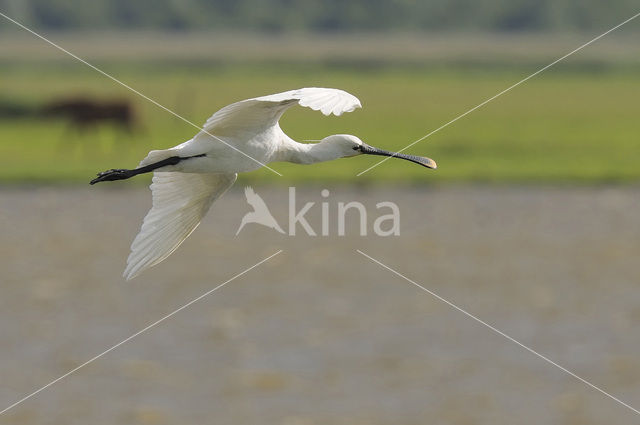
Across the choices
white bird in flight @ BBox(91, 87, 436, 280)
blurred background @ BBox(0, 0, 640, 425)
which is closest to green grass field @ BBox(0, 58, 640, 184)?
blurred background @ BBox(0, 0, 640, 425)

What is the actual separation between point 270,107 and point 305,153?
0.27 meters

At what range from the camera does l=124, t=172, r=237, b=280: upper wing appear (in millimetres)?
7543

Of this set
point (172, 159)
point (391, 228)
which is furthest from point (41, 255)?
point (172, 159)

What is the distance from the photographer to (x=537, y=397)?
83.9 feet

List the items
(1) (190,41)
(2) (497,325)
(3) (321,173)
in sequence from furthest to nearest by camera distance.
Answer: (1) (190,41) → (3) (321,173) → (2) (497,325)

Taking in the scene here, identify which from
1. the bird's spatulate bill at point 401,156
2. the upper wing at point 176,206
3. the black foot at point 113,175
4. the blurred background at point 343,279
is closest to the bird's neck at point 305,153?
the bird's spatulate bill at point 401,156

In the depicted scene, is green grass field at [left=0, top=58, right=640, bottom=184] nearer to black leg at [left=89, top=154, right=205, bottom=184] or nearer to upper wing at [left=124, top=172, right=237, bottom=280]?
upper wing at [left=124, top=172, right=237, bottom=280]

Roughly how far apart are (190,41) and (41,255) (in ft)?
191

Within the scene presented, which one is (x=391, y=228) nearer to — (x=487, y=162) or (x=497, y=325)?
(x=487, y=162)

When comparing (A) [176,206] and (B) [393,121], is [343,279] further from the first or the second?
(A) [176,206]

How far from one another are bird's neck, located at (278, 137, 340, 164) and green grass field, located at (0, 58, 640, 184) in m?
29.2

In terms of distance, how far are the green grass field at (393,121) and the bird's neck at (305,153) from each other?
29250mm

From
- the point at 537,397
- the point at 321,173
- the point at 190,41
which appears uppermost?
the point at 190,41

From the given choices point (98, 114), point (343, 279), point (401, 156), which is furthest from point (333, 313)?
point (401, 156)
